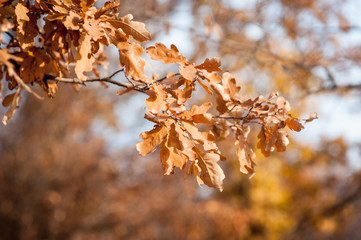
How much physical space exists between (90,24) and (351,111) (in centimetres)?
542

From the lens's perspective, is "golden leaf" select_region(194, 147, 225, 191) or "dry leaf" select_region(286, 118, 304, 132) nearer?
"golden leaf" select_region(194, 147, 225, 191)

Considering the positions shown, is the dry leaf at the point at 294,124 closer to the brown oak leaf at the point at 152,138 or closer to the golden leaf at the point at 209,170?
the golden leaf at the point at 209,170

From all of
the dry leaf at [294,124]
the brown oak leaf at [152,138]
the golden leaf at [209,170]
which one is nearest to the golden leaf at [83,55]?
the brown oak leaf at [152,138]

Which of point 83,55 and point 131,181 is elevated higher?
point 83,55

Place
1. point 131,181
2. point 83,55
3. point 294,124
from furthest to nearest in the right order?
point 131,181 < point 294,124 < point 83,55

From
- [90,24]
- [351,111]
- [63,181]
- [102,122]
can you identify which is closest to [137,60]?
[90,24]

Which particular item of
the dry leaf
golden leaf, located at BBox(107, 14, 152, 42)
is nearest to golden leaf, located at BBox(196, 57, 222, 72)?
golden leaf, located at BBox(107, 14, 152, 42)

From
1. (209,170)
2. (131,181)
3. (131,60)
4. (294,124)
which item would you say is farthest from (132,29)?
(131,181)

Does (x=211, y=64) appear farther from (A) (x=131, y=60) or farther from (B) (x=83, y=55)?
(B) (x=83, y=55)

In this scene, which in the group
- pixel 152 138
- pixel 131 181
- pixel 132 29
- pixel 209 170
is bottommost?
pixel 131 181

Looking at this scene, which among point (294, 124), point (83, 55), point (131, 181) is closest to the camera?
point (83, 55)

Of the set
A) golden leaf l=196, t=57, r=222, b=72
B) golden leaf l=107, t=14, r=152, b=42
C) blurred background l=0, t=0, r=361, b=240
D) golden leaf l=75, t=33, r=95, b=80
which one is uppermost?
golden leaf l=107, t=14, r=152, b=42

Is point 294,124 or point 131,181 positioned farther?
point 131,181

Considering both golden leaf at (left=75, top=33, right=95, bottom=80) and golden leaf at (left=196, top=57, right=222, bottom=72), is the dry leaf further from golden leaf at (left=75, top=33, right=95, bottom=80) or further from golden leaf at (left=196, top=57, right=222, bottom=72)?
golden leaf at (left=75, top=33, right=95, bottom=80)
